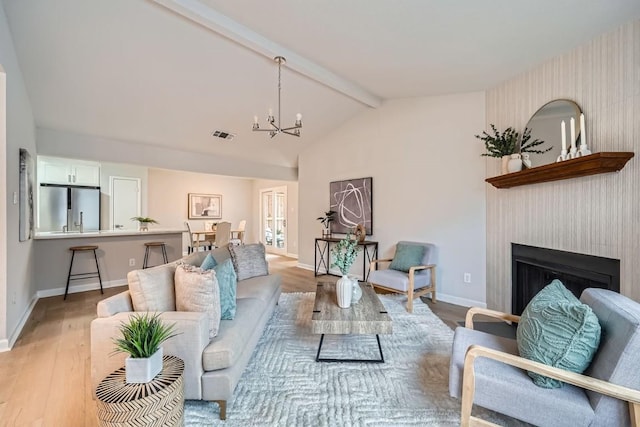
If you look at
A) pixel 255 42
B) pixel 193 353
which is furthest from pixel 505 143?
pixel 193 353

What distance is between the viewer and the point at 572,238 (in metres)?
2.49

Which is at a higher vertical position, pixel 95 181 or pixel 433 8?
pixel 433 8

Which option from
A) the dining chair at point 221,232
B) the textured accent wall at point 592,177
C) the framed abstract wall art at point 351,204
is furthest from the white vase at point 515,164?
the dining chair at point 221,232

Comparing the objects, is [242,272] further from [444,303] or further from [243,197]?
[243,197]

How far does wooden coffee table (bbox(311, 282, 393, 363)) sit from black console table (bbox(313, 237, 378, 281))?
7.40 feet

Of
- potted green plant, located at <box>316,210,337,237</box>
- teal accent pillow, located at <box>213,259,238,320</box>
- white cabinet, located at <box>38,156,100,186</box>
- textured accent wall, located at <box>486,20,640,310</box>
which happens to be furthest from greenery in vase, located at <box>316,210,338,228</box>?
white cabinet, located at <box>38,156,100,186</box>

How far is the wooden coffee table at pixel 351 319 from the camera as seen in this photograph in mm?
2170

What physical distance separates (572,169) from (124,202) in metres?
8.03

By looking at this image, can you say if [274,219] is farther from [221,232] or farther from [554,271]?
[554,271]

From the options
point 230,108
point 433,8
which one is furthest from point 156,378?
point 230,108

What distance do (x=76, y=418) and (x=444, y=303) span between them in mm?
3879

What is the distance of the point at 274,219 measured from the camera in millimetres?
8781

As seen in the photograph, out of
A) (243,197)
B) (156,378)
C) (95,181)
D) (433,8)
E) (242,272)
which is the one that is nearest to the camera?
(156,378)

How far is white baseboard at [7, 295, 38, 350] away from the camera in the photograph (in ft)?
8.67
